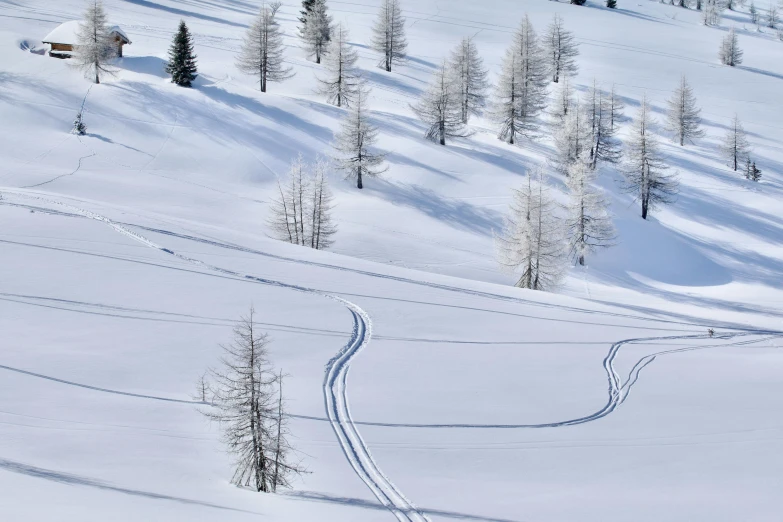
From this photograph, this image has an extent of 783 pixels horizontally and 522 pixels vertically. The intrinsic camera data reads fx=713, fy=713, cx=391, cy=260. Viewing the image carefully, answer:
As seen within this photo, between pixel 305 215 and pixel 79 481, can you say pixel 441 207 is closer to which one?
pixel 305 215

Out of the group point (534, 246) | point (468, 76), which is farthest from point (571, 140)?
point (534, 246)

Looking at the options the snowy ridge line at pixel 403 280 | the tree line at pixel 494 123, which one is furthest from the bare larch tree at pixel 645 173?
the snowy ridge line at pixel 403 280

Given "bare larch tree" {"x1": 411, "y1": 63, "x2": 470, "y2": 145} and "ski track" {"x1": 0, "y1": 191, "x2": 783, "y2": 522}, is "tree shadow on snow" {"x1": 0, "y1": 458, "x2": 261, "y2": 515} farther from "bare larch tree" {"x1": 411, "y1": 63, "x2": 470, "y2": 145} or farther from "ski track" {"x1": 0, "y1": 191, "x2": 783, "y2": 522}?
"bare larch tree" {"x1": 411, "y1": 63, "x2": 470, "y2": 145}

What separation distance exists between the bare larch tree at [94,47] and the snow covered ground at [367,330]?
1.51 meters

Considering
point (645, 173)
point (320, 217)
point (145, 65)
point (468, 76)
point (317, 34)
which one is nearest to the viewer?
point (320, 217)

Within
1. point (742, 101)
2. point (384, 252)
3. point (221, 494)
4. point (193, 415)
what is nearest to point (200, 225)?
point (384, 252)

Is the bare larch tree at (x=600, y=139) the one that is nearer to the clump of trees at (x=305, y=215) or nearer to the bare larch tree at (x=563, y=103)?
the bare larch tree at (x=563, y=103)

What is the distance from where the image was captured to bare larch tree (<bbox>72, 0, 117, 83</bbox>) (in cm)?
5712

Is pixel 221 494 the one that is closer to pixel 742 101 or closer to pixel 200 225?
pixel 200 225

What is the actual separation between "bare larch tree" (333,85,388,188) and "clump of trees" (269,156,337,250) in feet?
23.4

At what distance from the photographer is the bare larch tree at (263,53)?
62094 millimetres

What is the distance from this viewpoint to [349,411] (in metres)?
16.9

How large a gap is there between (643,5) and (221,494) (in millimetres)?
134080

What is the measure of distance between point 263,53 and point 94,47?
539 inches
